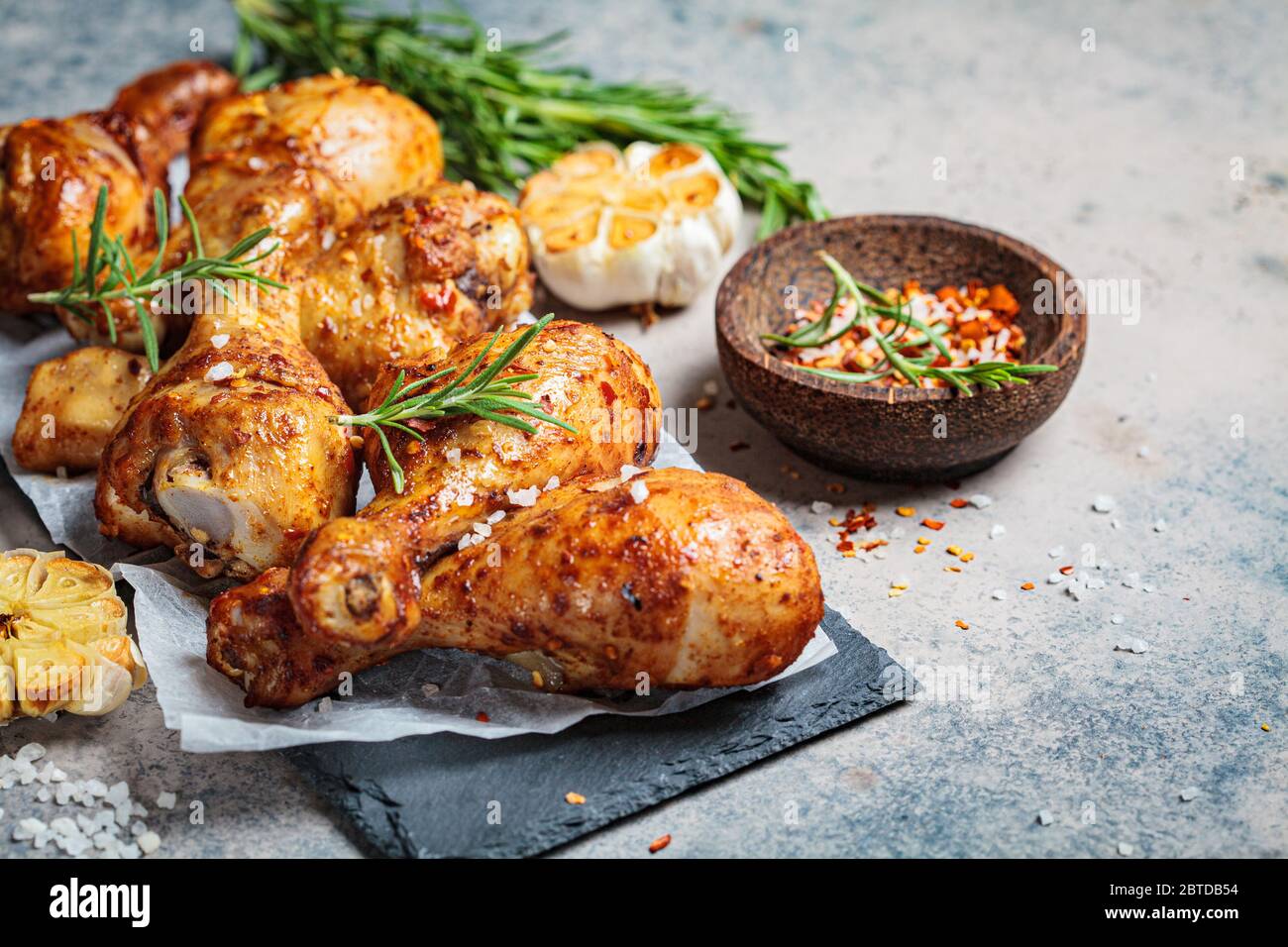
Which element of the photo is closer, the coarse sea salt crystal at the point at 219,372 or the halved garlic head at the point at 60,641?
the halved garlic head at the point at 60,641

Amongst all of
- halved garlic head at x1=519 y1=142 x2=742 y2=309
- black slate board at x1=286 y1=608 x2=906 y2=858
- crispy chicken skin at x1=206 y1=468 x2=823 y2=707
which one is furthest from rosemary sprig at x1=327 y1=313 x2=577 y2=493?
halved garlic head at x1=519 y1=142 x2=742 y2=309

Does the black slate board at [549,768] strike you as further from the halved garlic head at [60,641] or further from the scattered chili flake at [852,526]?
→ the scattered chili flake at [852,526]

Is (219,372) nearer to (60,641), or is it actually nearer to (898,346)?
(60,641)

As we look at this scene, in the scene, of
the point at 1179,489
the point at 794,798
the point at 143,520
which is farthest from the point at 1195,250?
the point at 143,520

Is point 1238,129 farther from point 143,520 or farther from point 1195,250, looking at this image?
point 143,520

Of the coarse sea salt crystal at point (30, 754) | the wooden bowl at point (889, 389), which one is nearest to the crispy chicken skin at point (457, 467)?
the wooden bowl at point (889, 389)

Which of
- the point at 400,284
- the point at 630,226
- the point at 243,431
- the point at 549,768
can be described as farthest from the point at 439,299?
the point at 549,768
